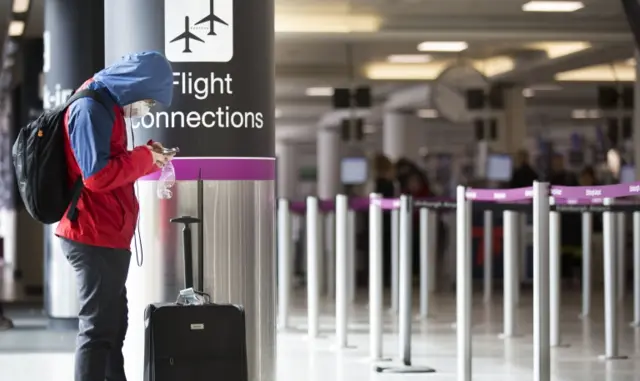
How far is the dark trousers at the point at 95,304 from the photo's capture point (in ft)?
15.2

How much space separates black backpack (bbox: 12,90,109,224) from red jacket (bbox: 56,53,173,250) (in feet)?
0.12

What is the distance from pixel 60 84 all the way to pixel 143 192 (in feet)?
14.2

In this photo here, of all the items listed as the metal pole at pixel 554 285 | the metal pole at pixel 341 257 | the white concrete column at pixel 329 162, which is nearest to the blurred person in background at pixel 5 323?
the metal pole at pixel 341 257

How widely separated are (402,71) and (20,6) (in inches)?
397

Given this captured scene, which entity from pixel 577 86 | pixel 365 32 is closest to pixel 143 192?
pixel 365 32

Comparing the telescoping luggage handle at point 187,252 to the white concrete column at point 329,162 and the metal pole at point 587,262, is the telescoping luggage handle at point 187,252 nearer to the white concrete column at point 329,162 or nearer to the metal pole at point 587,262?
the metal pole at point 587,262

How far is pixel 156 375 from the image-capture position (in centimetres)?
492

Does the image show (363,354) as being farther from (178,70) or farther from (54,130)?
(54,130)

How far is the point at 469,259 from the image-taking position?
6293 mm

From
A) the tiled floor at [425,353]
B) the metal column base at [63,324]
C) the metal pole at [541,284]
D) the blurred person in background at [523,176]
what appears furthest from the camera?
the blurred person in background at [523,176]

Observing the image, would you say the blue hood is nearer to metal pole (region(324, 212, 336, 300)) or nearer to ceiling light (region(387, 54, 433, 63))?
metal pole (region(324, 212, 336, 300))

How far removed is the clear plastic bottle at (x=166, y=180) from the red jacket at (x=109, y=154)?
0.45 meters

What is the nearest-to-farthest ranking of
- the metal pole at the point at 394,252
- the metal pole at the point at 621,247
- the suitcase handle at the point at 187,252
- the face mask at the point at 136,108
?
the face mask at the point at 136,108 → the suitcase handle at the point at 187,252 → the metal pole at the point at 394,252 → the metal pole at the point at 621,247

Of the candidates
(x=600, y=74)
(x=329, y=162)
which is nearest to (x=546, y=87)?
(x=600, y=74)
